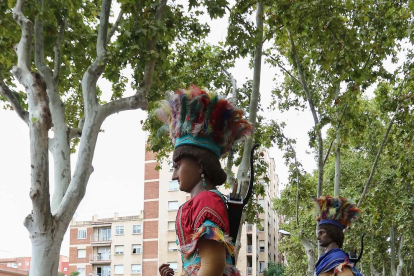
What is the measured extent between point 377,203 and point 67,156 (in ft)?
35.9

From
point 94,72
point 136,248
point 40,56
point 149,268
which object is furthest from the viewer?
point 136,248

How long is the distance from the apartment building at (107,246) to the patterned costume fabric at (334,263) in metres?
46.3

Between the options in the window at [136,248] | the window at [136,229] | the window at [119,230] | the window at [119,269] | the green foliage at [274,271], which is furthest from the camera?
the window at [119,230]

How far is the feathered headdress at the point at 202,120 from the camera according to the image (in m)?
3.25

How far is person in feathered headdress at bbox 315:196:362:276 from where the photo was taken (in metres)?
5.71

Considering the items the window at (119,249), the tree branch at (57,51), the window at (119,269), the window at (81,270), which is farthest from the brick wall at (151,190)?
the tree branch at (57,51)

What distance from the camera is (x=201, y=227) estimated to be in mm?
2922

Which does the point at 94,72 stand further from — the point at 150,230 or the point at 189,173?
the point at 150,230

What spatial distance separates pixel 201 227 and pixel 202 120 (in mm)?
680

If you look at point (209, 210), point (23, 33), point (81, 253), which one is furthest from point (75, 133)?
point (81, 253)

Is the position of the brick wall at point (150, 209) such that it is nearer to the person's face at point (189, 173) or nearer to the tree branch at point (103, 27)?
the tree branch at point (103, 27)

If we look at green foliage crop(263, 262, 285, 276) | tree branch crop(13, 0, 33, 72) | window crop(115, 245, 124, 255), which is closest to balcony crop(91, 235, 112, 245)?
window crop(115, 245, 124, 255)

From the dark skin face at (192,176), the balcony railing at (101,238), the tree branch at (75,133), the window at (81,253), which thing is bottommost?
the dark skin face at (192,176)

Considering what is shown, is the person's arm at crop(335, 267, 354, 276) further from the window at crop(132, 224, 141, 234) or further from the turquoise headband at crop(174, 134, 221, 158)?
the window at crop(132, 224, 141, 234)
